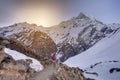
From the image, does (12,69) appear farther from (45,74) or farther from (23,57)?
(23,57)

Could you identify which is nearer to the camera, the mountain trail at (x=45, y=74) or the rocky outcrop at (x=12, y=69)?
the rocky outcrop at (x=12, y=69)

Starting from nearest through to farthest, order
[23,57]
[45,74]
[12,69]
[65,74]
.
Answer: [12,69] < [45,74] < [23,57] < [65,74]

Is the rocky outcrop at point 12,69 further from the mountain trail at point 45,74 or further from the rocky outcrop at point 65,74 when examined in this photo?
the rocky outcrop at point 65,74

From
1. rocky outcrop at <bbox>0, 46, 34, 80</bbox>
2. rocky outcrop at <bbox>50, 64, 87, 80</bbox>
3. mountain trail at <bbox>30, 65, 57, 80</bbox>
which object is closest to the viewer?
rocky outcrop at <bbox>0, 46, 34, 80</bbox>

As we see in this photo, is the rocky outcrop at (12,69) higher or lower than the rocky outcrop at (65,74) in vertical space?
higher

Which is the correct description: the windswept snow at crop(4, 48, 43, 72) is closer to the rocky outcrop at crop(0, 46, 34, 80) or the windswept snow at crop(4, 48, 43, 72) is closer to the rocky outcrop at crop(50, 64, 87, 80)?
the rocky outcrop at crop(0, 46, 34, 80)

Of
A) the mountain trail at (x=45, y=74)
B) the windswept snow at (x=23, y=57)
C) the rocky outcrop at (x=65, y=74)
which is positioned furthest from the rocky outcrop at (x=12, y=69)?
the rocky outcrop at (x=65, y=74)

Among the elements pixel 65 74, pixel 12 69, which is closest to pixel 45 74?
pixel 65 74

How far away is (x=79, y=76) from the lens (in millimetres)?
42250

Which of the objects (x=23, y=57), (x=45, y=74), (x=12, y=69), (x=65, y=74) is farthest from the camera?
(x=65, y=74)

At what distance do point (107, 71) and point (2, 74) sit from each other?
3776 inches

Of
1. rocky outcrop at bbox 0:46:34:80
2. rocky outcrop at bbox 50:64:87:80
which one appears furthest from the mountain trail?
rocky outcrop at bbox 0:46:34:80

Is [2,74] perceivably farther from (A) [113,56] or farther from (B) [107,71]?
(A) [113,56]

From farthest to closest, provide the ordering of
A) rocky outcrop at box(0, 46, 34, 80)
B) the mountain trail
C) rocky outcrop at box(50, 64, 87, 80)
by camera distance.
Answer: rocky outcrop at box(50, 64, 87, 80), the mountain trail, rocky outcrop at box(0, 46, 34, 80)
